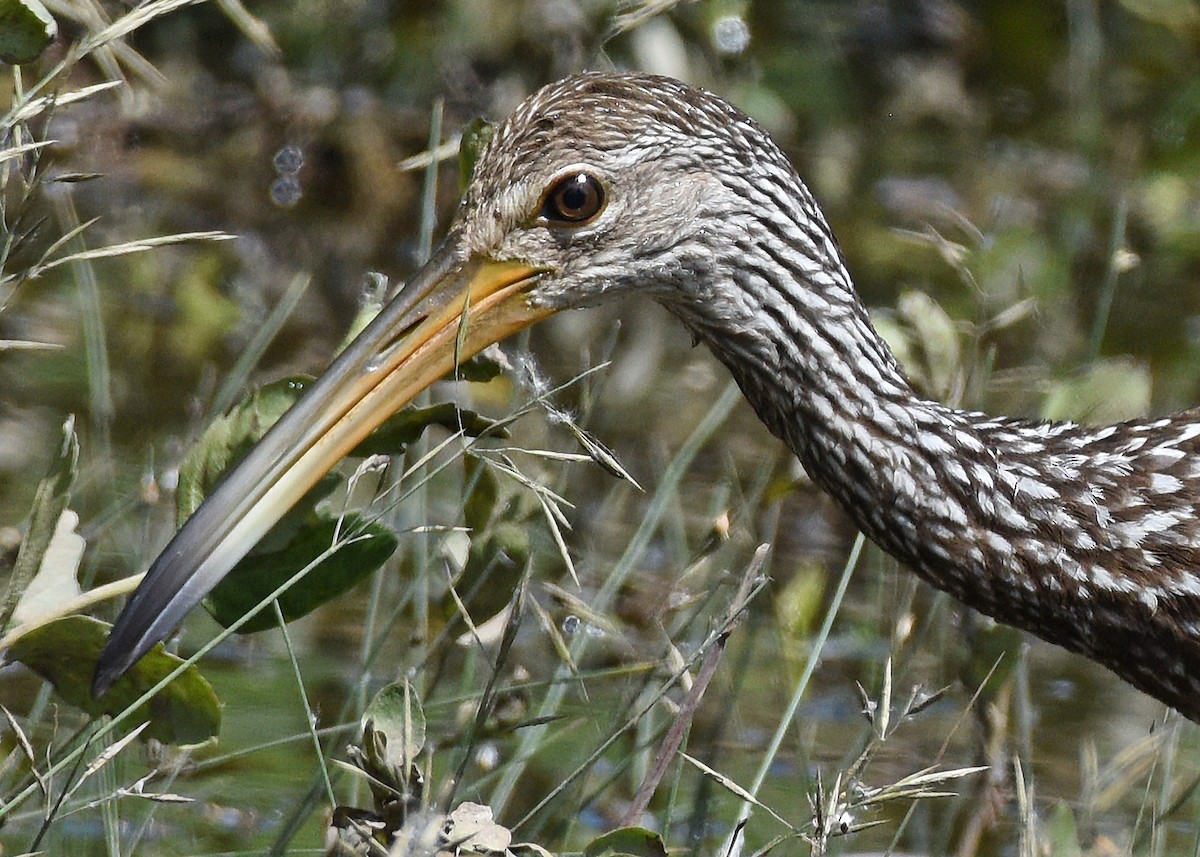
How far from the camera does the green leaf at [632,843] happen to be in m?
2.91

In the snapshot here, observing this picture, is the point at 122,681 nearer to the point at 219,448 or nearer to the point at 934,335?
the point at 219,448

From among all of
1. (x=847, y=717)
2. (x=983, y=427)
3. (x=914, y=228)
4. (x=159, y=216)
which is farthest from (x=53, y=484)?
(x=914, y=228)

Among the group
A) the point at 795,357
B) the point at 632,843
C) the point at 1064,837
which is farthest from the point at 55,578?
the point at 1064,837

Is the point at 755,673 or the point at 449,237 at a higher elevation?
the point at 449,237

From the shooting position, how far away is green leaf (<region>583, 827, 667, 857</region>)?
2.91m

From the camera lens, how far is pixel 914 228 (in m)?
8.41

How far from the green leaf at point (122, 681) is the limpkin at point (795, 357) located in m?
0.45

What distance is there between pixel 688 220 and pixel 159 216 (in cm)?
442

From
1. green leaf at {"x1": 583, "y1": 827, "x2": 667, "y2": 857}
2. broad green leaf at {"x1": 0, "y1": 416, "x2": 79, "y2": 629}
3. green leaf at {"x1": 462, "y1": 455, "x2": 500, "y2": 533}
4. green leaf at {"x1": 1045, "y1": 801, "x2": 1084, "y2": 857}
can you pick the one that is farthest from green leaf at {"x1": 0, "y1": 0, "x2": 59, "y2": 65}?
green leaf at {"x1": 1045, "y1": 801, "x2": 1084, "y2": 857}

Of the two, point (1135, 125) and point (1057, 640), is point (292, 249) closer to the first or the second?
point (1135, 125)

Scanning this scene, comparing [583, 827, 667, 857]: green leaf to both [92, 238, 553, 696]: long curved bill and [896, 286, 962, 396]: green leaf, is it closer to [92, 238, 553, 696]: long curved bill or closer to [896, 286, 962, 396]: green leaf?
[92, 238, 553, 696]: long curved bill

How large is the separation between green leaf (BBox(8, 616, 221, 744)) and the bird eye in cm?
97

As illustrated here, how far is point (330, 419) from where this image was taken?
326 centimetres

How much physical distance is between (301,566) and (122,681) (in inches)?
13.1
